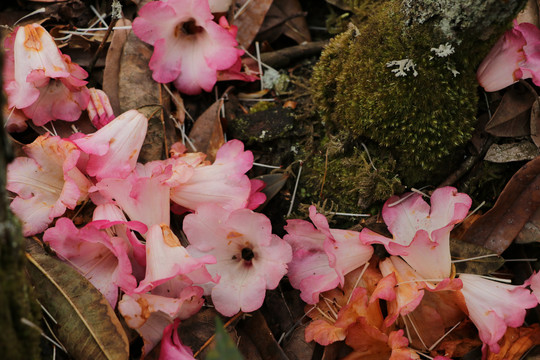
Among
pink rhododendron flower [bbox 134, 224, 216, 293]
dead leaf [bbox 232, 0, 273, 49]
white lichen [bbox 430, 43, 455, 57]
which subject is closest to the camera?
pink rhododendron flower [bbox 134, 224, 216, 293]

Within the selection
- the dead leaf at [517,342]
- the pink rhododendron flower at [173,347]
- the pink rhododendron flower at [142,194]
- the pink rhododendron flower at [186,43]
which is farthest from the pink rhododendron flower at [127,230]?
the dead leaf at [517,342]

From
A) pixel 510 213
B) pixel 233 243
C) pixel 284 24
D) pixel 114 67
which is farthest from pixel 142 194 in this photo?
pixel 510 213

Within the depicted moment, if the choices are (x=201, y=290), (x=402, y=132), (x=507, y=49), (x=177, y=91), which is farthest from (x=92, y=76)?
(x=507, y=49)

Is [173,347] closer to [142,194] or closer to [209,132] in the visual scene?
[142,194]

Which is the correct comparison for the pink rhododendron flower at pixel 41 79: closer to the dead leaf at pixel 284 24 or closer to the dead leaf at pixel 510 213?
the dead leaf at pixel 284 24

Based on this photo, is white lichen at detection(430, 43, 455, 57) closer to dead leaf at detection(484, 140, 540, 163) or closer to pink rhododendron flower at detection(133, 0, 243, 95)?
dead leaf at detection(484, 140, 540, 163)

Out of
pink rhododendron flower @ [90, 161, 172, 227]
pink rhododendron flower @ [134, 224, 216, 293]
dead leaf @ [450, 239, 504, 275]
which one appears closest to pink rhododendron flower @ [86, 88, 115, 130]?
pink rhododendron flower @ [90, 161, 172, 227]
